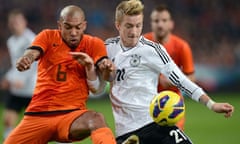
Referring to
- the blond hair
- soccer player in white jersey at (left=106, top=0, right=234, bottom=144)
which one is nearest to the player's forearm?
soccer player in white jersey at (left=106, top=0, right=234, bottom=144)

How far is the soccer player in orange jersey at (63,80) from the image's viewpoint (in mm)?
6410

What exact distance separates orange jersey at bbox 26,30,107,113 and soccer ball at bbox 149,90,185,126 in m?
0.82

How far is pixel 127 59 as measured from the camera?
21.7 feet

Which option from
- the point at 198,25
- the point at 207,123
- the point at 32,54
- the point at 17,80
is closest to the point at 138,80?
the point at 32,54

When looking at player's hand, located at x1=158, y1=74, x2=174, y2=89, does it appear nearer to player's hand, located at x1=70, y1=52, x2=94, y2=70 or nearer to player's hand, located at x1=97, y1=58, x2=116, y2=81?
player's hand, located at x1=97, y1=58, x2=116, y2=81

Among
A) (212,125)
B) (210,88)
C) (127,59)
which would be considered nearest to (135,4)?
(127,59)

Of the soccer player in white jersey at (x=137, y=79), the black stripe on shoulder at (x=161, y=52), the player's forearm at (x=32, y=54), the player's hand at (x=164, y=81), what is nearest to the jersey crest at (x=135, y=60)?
the soccer player in white jersey at (x=137, y=79)

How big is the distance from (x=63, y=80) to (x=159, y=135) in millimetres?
1123

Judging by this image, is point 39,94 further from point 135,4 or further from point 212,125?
point 212,125

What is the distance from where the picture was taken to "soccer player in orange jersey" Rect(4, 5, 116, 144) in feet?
→ 21.0

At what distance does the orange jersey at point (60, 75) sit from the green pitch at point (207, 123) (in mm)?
4730

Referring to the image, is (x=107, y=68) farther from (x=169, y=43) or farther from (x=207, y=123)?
(x=207, y=123)

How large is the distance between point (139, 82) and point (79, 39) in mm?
762

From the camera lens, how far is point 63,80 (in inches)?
260
